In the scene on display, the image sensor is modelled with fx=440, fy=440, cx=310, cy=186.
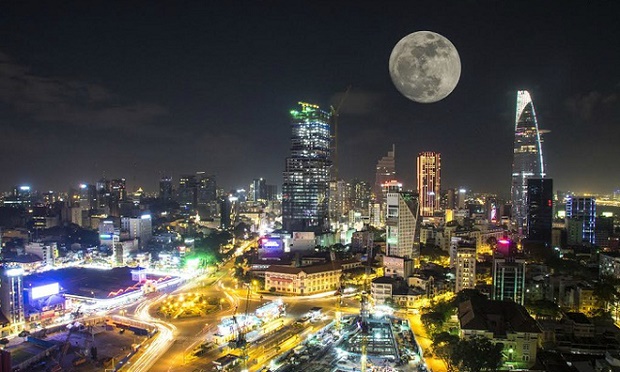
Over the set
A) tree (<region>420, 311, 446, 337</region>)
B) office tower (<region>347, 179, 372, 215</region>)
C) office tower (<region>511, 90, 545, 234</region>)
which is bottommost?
tree (<region>420, 311, 446, 337</region>)

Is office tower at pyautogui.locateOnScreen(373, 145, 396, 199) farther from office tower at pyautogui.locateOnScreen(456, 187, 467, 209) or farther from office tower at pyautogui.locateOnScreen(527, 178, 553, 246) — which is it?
office tower at pyautogui.locateOnScreen(527, 178, 553, 246)

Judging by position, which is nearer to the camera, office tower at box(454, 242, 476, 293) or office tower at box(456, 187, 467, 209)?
office tower at box(454, 242, 476, 293)

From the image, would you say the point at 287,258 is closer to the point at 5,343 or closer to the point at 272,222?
the point at 5,343

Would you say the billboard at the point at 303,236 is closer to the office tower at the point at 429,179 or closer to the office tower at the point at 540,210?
the office tower at the point at 540,210

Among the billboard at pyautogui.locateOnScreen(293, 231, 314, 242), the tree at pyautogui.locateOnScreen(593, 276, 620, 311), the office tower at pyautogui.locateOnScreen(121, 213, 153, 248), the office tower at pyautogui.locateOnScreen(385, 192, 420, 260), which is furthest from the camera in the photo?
the office tower at pyautogui.locateOnScreen(121, 213, 153, 248)

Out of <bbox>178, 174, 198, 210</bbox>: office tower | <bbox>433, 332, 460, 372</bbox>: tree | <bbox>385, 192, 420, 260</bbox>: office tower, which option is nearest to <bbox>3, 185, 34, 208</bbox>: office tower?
<bbox>178, 174, 198, 210</bbox>: office tower

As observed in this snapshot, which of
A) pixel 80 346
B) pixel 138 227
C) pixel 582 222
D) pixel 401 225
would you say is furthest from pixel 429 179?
pixel 80 346

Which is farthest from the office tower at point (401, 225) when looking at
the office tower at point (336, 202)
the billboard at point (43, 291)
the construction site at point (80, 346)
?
the billboard at point (43, 291)
